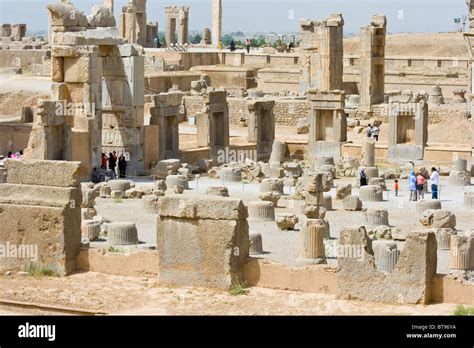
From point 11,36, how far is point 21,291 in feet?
198

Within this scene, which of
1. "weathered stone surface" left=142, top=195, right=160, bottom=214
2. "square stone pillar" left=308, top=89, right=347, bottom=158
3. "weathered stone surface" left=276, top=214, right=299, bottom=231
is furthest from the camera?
"square stone pillar" left=308, top=89, right=347, bottom=158

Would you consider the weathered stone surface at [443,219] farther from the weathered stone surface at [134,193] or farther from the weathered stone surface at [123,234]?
the weathered stone surface at [134,193]

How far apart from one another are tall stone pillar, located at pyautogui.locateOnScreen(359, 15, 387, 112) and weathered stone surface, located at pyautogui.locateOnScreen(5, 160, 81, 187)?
93.8ft

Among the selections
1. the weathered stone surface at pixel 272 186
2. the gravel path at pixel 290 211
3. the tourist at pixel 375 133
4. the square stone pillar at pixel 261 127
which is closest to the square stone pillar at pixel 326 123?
the square stone pillar at pixel 261 127

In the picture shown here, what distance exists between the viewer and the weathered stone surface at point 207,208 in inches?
669

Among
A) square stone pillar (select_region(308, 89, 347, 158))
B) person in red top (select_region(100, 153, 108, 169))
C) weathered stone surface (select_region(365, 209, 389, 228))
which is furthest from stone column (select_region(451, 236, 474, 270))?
square stone pillar (select_region(308, 89, 347, 158))

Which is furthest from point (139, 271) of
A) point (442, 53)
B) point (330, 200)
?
point (442, 53)

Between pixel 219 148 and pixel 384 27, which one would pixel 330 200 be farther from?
pixel 384 27

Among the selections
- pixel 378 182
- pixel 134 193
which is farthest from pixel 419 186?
pixel 134 193

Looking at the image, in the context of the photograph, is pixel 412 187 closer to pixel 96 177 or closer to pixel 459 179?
pixel 459 179

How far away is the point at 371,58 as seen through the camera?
4638cm

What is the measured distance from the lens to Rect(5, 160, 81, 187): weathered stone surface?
18344mm

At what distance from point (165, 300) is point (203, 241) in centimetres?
95

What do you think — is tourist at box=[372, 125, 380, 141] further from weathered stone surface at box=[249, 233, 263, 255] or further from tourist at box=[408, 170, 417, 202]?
weathered stone surface at box=[249, 233, 263, 255]
